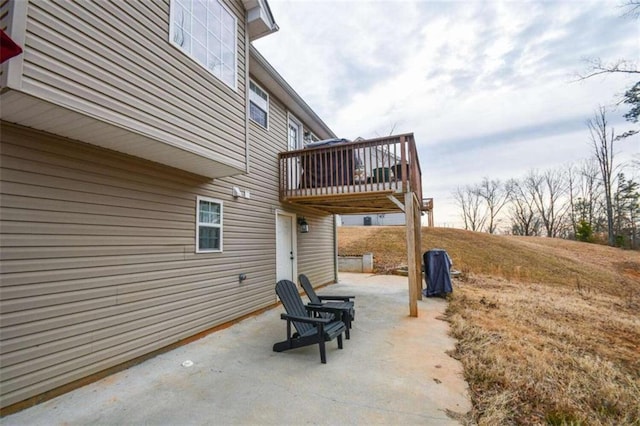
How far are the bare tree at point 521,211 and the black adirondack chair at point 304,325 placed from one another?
1409 inches

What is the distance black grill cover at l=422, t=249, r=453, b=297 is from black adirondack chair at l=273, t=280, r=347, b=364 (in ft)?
14.8

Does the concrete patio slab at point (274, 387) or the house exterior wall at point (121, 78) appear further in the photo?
the concrete patio slab at point (274, 387)

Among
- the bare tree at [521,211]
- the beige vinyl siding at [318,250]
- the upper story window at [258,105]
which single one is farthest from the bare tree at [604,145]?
the upper story window at [258,105]

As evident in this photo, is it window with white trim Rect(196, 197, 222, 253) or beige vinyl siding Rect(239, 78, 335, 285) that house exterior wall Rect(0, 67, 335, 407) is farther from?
beige vinyl siding Rect(239, 78, 335, 285)

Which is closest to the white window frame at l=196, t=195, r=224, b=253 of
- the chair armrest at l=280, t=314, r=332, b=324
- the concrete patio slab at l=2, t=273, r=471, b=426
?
the concrete patio slab at l=2, t=273, r=471, b=426

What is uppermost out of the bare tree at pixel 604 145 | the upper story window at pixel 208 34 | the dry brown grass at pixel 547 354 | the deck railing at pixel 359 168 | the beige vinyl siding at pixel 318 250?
the bare tree at pixel 604 145

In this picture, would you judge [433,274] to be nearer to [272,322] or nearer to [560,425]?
[272,322]

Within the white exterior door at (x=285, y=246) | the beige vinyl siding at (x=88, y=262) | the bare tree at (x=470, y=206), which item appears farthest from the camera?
the bare tree at (x=470, y=206)

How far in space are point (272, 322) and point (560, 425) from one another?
415 cm

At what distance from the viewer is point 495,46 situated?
745cm

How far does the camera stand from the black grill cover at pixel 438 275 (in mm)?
7621

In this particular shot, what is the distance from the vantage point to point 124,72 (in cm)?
290

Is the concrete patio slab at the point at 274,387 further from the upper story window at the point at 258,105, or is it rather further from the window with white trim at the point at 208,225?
the upper story window at the point at 258,105

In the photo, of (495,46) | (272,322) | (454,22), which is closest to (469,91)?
(495,46)
